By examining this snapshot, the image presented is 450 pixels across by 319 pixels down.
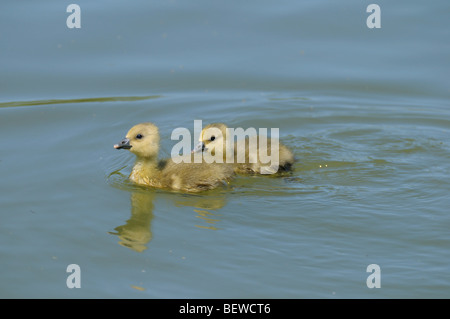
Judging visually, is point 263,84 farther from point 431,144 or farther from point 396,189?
point 396,189

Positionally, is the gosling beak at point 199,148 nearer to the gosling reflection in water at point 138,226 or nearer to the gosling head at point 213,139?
the gosling head at point 213,139

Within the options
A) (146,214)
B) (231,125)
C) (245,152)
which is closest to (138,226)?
(146,214)

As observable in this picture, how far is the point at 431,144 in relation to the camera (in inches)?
320

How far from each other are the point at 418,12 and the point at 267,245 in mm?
6057

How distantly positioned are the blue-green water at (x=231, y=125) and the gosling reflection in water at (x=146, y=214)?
19mm

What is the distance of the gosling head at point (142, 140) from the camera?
728 cm

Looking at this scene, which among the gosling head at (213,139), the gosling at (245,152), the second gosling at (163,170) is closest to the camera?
the second gosling at (163,170)

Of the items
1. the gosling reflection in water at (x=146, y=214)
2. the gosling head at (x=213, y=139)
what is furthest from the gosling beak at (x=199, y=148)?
the gosling reflection in water at (x=146, y=214)

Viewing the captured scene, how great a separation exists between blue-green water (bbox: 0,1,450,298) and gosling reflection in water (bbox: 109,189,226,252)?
19 millimetres

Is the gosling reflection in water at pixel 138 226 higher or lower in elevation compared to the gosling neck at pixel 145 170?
lower

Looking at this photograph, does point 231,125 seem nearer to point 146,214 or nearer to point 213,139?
point 213,139

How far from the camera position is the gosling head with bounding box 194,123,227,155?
7.64 m

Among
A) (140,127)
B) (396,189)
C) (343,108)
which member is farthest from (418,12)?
(140,127)

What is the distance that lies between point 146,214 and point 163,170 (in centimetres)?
79
